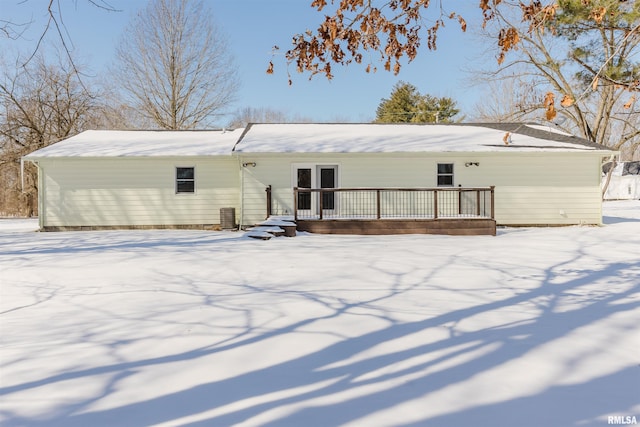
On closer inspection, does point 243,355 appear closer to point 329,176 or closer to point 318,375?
point 318,375

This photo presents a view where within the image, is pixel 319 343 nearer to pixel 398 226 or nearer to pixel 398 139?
pixel 398 226

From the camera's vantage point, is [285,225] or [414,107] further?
[414,107]

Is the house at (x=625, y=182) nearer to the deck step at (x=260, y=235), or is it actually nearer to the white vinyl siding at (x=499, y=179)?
the white vinyl siding at (x=499, y=179)

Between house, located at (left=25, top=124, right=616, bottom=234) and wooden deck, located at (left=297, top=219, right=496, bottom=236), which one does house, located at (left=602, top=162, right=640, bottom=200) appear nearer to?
house, located at (left=25, top=124, right=616, bottom=234)

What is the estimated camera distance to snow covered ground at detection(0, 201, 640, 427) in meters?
2.43

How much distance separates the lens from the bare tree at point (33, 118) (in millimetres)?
22328

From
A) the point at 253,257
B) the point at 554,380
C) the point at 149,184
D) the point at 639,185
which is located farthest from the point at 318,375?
the point at 639,185

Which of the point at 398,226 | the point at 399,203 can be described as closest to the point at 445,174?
the point at 399,203

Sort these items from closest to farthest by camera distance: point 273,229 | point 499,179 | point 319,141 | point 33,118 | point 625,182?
1. point 273,229
2. point 499,179
3. point 319,141
4. point 33,118
5. point 625,182

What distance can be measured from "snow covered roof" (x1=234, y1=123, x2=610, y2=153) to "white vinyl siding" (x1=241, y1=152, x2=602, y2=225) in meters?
0.29

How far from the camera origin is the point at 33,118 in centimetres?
2314

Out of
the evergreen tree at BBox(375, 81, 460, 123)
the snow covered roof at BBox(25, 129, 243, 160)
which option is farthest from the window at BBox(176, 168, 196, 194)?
the evergreen tree at BBox(375, 81, 460, 123)

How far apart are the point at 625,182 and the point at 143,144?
36087 mm

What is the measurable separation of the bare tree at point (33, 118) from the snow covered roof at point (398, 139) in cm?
1506
